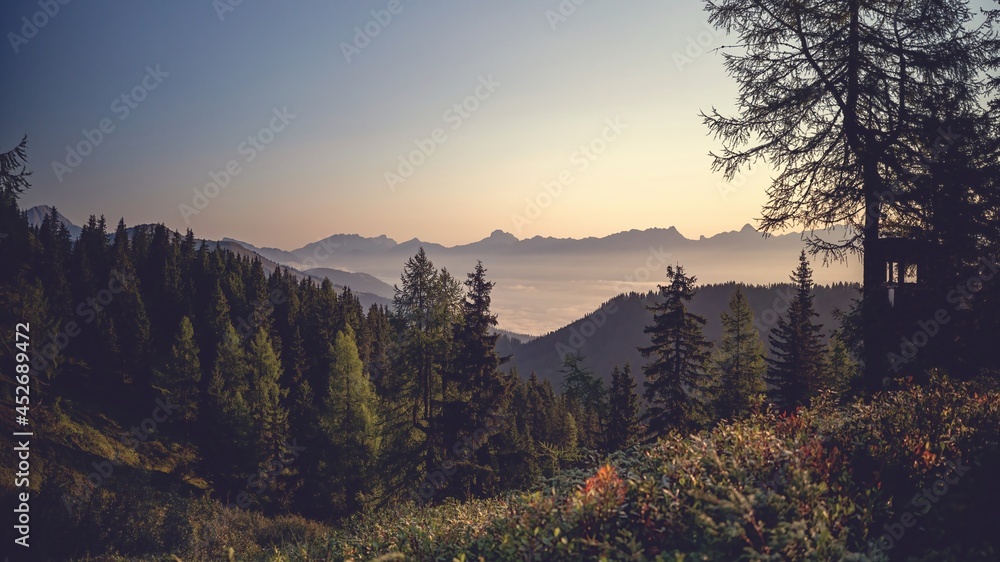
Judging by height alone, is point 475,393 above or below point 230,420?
above

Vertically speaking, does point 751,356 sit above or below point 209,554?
above

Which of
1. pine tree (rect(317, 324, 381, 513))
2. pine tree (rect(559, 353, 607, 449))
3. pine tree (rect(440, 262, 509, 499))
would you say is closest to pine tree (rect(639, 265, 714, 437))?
pine tree (rect(440, 262, 509, 499))

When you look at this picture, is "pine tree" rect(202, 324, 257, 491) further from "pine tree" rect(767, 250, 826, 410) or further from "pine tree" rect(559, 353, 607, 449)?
"pine tree" rect(767, 250, 826, 410)

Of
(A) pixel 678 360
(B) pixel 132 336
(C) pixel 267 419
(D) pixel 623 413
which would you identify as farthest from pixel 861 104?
(B) pixel 132 336

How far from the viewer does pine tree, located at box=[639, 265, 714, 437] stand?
23.0 metres

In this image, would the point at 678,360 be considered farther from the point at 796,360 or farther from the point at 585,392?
the point at 585,392

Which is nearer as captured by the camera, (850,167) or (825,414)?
(825,414)

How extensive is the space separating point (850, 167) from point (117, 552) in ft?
82.7

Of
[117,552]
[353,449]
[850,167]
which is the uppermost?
[850,167]

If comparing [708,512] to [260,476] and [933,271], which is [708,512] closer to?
[933,271]

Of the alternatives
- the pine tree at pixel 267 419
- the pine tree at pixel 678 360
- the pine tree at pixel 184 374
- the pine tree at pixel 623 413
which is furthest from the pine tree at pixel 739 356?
the pine tree at pixel 184 374

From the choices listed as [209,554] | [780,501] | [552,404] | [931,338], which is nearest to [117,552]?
[209,554]

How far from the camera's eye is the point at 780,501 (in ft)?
15.5

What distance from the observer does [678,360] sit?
23.5m
